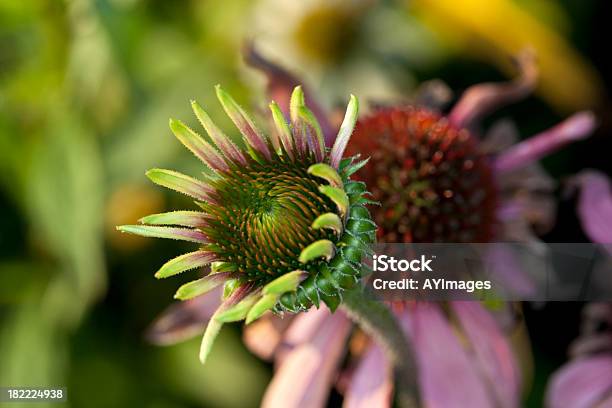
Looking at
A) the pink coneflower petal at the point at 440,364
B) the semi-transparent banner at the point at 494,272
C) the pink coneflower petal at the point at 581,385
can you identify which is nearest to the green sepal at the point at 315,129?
the semi-transparent banner at the point at 494,272

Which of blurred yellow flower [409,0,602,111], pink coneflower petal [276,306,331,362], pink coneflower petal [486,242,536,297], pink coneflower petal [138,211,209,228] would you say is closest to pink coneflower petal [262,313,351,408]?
pink coneflower petal [276,306,331,362]

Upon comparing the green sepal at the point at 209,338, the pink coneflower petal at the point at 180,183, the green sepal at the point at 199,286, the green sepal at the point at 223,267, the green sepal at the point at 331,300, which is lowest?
the green sepal at the point at 209,338

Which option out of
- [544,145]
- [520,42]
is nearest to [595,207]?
[544,145]

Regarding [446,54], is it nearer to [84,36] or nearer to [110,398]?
[84,36]

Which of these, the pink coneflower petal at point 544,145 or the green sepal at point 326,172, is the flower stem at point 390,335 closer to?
the green sepal at point 326,172

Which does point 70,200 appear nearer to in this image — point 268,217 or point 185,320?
point 185,320

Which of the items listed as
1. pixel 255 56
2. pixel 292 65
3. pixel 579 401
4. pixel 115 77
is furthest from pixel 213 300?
pixel 292 65
